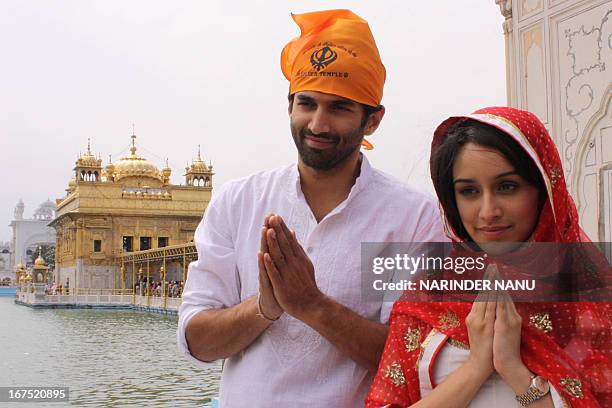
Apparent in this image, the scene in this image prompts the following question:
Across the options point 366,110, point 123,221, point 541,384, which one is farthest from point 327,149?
point 123,221

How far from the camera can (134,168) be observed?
34.1 metres

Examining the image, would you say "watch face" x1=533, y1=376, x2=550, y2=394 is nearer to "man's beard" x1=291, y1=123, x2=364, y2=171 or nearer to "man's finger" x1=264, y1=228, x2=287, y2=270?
"man's finger" x1=264, y1=228, x2=287, y2=270

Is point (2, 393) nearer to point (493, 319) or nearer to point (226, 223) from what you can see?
point (226, 223)

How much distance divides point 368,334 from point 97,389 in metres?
6.74

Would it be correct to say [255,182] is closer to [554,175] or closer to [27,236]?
[554,175]

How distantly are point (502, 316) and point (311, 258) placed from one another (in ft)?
1.48

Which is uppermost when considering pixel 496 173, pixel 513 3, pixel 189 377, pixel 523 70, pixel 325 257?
pixel 513 3

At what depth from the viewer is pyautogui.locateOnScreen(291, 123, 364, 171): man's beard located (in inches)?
57.5

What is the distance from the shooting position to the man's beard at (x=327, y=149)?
1.46m

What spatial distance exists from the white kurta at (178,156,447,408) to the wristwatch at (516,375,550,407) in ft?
1.19

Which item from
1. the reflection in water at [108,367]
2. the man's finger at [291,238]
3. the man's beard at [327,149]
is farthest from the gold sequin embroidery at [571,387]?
the reflection in water at [108,367]

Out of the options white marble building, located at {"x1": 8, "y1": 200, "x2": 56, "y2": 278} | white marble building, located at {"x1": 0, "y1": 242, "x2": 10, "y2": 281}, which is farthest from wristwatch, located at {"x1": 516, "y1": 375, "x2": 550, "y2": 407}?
white marble building, located at {"x1": 0, "y1": 242, "x2": 10, "y2": 281}

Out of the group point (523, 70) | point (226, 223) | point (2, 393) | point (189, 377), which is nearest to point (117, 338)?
point (189, 377)

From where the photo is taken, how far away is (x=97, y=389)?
24.6 feet
